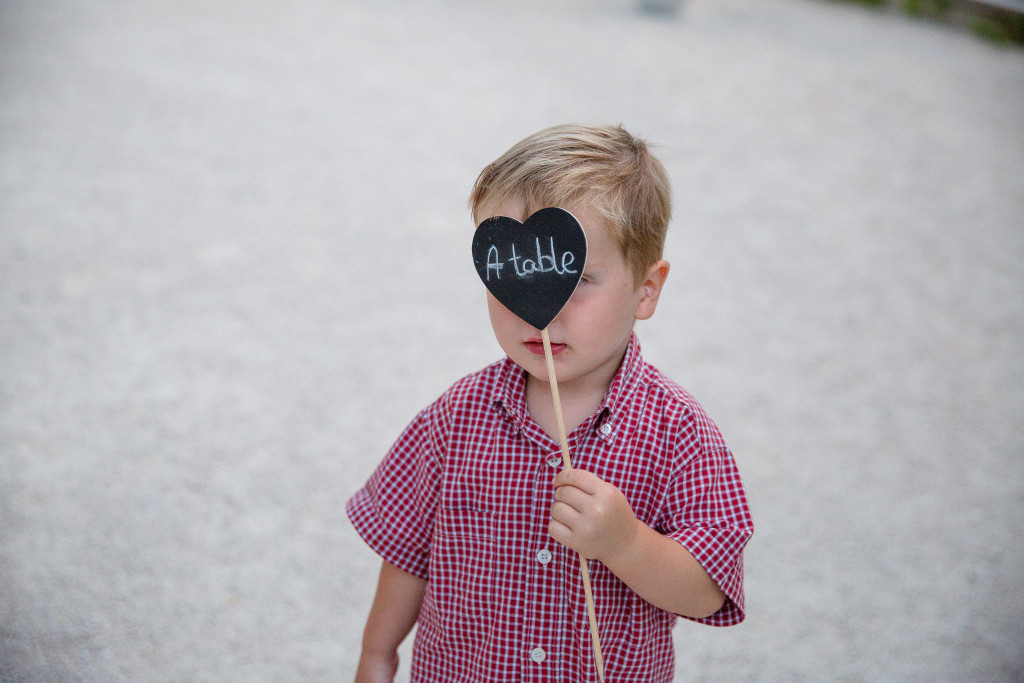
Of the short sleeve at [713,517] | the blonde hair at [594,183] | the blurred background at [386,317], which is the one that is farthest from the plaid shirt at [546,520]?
the blurred background at [386,317]

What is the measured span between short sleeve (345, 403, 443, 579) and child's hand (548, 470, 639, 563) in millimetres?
225

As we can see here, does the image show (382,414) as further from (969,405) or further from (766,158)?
(766,158)

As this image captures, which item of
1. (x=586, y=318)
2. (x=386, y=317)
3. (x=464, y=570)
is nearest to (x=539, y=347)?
(x=586, y=318)

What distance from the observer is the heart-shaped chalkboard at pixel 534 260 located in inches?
30.8

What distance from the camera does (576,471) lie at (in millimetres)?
793

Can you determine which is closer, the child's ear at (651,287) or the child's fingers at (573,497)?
the child's fingers at (573,497)

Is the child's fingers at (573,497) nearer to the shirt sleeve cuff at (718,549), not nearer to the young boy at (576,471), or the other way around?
the young boy at (576,471)

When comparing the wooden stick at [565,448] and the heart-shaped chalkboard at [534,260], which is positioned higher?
the heart-shaped chalkboard at [534,260]

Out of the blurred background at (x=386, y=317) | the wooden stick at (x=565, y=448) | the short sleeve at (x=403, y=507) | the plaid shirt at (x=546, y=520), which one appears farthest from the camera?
the blurred background at (x=386, y=317)

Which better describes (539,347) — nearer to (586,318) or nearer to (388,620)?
(586,318)

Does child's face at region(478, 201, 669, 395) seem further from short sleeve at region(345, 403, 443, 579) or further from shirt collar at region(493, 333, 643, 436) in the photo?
short sleeve at region(345, 403, 443, 579)

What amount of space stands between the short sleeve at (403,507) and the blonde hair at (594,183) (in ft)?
0.84

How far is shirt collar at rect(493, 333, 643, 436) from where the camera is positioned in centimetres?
89

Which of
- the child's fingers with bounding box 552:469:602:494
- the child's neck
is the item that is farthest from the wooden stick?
the child's neck
